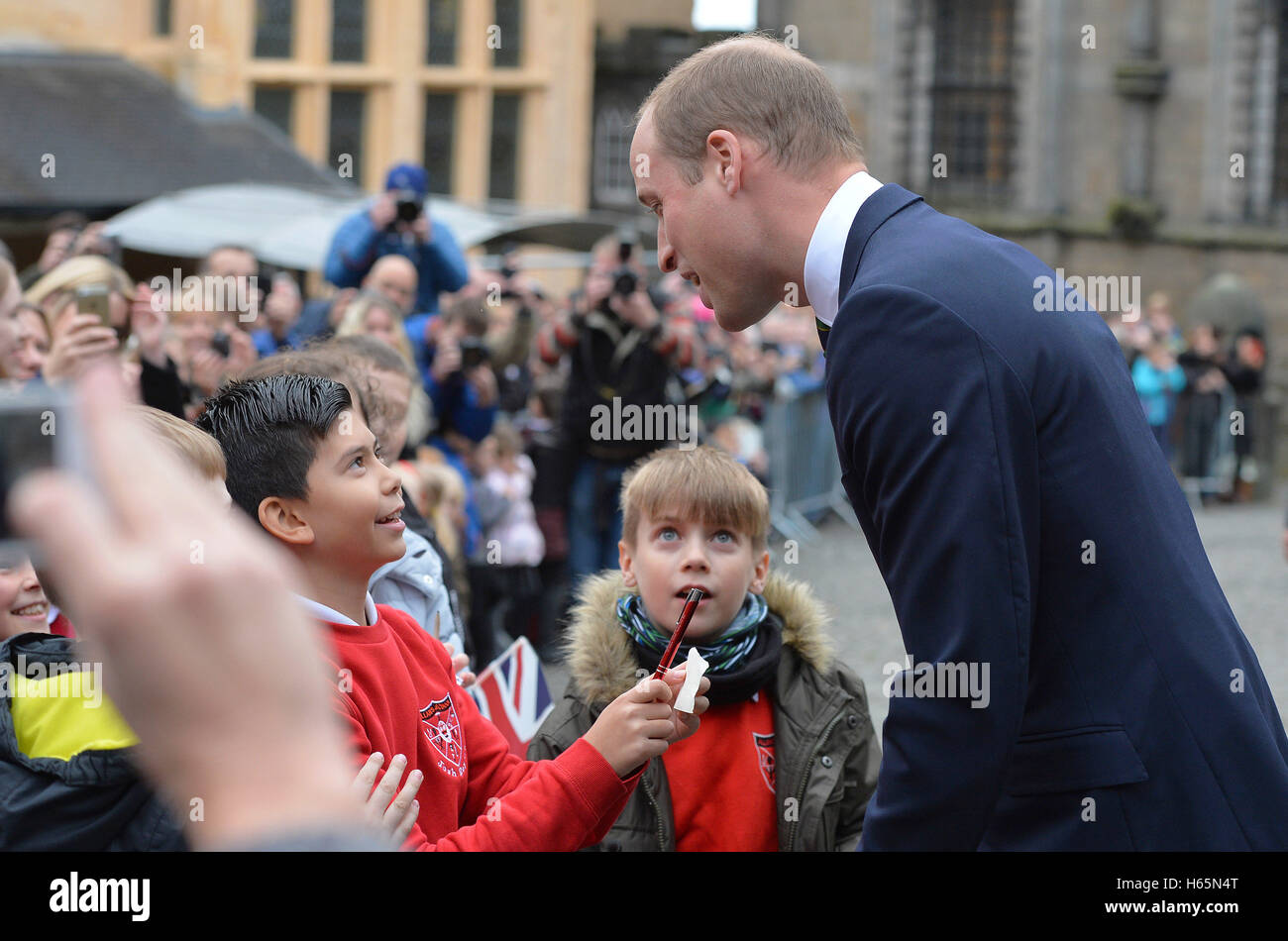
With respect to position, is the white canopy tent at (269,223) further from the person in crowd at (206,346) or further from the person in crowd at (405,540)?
the person in crowd at (405,540)

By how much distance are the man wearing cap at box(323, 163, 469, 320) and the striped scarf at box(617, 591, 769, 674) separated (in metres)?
5.17

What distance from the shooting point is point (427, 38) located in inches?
942

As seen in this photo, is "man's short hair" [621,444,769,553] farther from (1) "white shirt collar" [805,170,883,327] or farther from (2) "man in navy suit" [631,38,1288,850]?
(2) "man in navy suit" [631,38,1288,850]

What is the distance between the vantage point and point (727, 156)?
8.59 ft

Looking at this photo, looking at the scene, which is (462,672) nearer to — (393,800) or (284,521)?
(284,521)

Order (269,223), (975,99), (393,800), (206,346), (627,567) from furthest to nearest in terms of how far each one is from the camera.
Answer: (975,99) → (269,223) → (206,346) → (627,567) → (393,800)

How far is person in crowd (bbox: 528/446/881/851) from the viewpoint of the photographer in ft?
11.3

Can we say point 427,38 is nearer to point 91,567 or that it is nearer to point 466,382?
point 466,382

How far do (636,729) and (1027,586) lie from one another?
74 cm

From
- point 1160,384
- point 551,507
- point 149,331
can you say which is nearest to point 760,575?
point 149,331

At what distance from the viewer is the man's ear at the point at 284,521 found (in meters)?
2.98

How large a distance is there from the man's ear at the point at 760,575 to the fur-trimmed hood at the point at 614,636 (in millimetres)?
13

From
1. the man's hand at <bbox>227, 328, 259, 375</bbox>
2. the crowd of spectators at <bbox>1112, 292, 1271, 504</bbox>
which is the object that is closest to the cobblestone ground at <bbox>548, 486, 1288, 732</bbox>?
the crowd of spectators at <bbox>1112, 292, 1271, 504</bbox>
